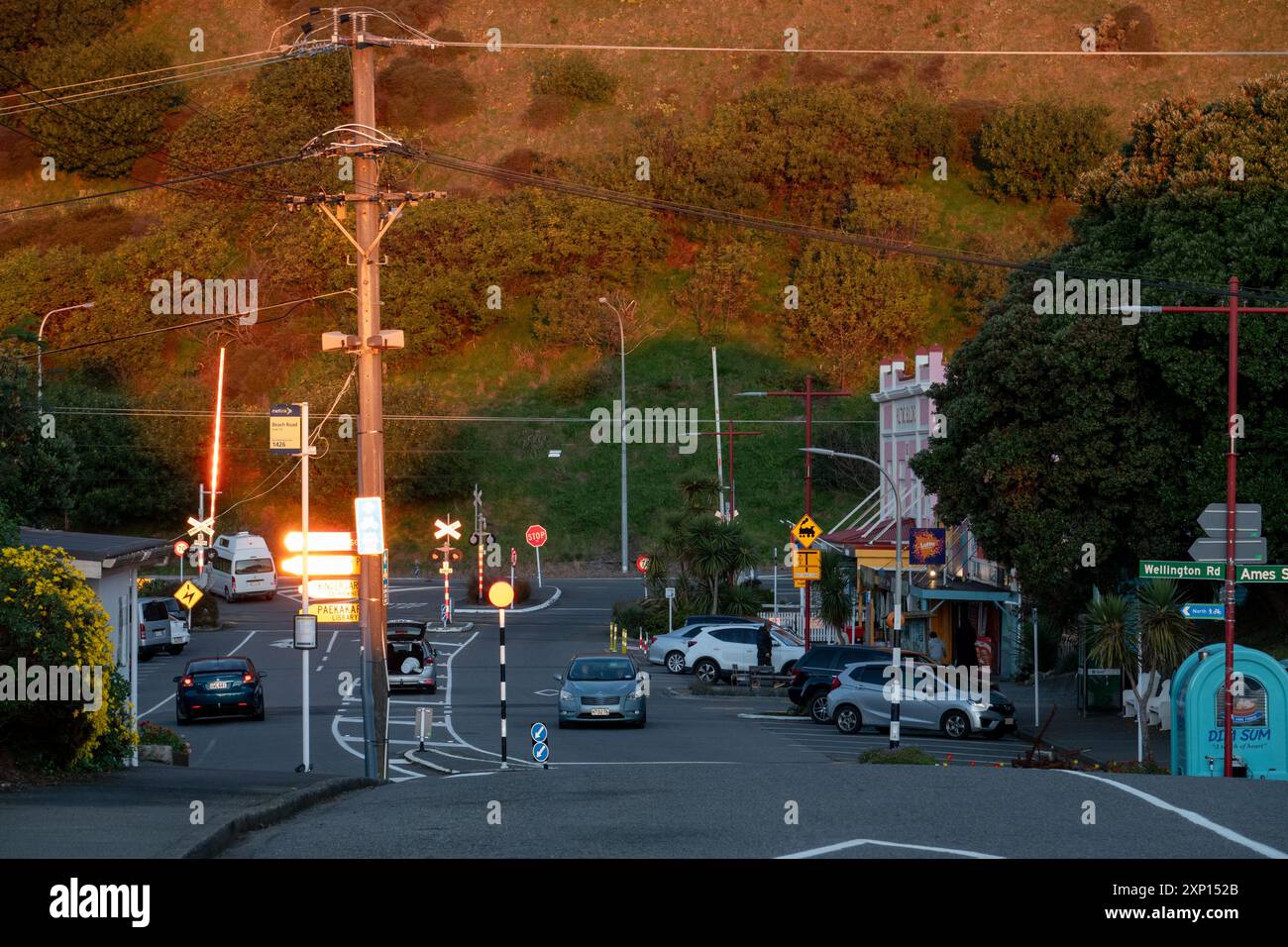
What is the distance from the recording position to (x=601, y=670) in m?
31.5

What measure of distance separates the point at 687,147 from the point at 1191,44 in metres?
45.5

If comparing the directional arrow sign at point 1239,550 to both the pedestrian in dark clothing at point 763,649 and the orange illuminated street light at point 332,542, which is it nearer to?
the orange illuminated street light at point 332,542

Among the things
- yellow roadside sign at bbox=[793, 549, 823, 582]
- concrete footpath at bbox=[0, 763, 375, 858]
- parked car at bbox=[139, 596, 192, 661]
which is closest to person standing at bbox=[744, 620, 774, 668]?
yellow roadside sign at bbox=[793, 549, 823, 582]

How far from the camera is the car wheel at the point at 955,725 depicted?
30156 mm

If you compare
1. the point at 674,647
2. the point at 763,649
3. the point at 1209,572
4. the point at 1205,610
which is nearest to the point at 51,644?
the point at 1205,610

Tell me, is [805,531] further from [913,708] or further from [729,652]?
[913,708]

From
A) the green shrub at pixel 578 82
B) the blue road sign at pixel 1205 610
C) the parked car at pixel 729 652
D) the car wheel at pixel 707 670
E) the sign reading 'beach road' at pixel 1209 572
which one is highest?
the green shrub at pixel 578 82

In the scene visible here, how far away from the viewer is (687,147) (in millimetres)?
94812

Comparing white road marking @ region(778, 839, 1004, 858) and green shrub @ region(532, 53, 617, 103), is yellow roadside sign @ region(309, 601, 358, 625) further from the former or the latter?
green shrub @ region(532, 53, 617, 103)

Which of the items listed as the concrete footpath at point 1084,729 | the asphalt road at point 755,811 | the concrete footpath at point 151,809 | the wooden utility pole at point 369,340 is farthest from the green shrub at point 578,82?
the concrete footpath at point 151,809

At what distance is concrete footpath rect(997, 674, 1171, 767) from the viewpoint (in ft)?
88.5

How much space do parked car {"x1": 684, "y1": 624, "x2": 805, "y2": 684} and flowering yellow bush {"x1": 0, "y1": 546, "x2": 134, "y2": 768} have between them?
25.9 metres

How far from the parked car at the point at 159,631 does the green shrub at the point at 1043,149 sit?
2537 inches

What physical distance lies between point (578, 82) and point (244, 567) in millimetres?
56593
